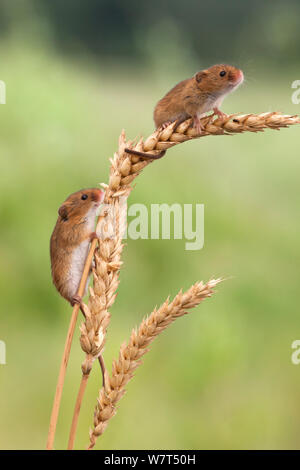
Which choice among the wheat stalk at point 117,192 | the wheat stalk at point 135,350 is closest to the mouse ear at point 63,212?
the wheat stalk at point 117,192

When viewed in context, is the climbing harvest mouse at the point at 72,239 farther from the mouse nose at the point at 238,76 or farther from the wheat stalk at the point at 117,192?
the mouse nose at the point at 238,76

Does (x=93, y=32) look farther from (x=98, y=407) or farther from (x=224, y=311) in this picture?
(x=98, y=407)

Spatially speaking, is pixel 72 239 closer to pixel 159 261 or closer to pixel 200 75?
pixel 200 75

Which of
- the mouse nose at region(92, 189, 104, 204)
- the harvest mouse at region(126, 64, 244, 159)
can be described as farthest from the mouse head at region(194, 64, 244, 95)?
the mouse nose at region(92, 189, 104, 204)

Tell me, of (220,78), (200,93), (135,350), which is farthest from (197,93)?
(135,350)

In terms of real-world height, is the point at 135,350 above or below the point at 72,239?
below

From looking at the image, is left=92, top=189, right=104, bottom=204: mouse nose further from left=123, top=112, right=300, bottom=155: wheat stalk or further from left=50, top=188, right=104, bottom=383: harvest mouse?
left=123, top=112, right=300, bottom=155: wheat stalk
